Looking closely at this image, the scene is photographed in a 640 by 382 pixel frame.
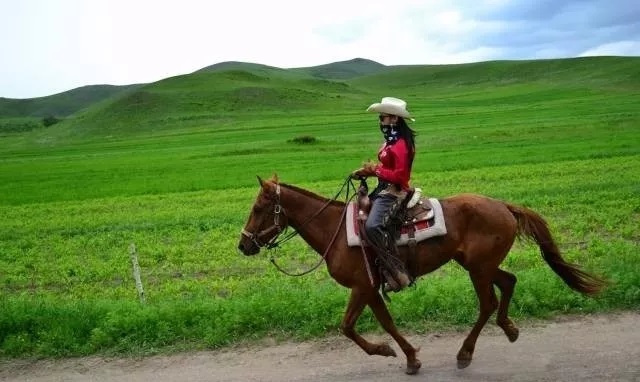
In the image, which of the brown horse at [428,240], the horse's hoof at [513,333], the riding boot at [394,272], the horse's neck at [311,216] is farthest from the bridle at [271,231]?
the horse's hoof at [513,333]

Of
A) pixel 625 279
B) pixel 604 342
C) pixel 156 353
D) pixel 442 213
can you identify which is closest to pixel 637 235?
pixel 625 279

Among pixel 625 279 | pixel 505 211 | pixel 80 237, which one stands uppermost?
pixel 505 211

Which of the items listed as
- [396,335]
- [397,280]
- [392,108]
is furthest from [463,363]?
[392,108]

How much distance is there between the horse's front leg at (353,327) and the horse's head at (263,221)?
4.21ft

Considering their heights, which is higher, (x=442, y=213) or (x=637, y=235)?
(x=442, y=213)

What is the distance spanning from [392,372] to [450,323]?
5.41ft

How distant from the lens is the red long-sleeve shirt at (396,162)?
704 cm

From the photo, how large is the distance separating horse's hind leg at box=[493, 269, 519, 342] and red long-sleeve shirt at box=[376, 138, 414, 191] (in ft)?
6.30

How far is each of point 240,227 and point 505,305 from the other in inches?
511

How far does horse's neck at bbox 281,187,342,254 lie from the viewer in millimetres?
7582

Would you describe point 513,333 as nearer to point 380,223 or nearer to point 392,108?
point 380,223

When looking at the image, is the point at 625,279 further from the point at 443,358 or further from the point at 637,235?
the point at 637,235

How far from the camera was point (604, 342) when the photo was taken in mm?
7320

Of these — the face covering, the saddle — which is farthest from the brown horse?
the face covering
